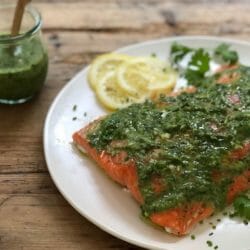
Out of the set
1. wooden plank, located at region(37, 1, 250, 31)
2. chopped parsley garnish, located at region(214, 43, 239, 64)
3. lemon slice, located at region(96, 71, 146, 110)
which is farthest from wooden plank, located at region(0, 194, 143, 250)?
wooden plank, located at region(37, 1, 250, 31)

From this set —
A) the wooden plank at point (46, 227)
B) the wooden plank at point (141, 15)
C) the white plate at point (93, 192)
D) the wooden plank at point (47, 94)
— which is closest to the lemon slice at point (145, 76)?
the white plate at point (93, 192)

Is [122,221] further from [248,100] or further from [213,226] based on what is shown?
[248,100]

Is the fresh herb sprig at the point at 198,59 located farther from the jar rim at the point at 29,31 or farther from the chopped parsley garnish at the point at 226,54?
the jar rim at the point at 29,31

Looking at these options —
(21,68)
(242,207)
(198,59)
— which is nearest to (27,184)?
(21,68)

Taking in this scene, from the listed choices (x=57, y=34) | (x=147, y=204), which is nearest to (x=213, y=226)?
(x=147, y=204)

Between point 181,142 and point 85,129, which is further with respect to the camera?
point 85,129

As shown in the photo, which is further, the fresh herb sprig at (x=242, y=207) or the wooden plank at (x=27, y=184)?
the wooden plank at (x=27, y=184)

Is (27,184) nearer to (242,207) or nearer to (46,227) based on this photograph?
(46,227)
